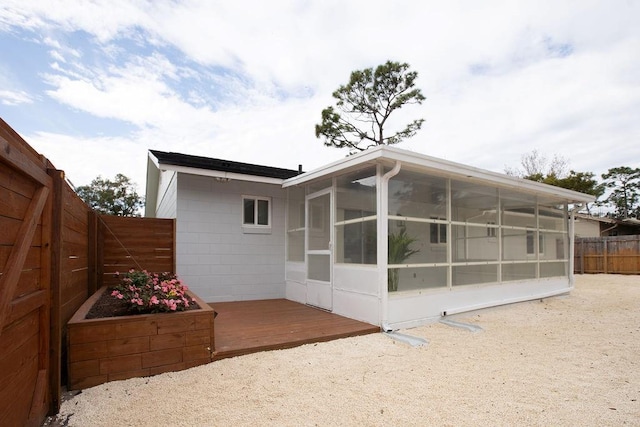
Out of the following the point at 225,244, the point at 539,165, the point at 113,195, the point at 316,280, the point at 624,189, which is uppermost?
the point at 539,165

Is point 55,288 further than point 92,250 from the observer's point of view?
No

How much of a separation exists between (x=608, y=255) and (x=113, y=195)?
2780 cm

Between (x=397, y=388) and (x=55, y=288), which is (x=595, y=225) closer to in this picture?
(x=397, y=388)

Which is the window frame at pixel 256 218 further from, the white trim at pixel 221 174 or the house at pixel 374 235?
the white trim at pixel 221 174

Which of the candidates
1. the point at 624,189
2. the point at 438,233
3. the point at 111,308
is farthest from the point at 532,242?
the point at 624,189

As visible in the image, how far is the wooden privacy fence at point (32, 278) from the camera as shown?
1656 millimetres

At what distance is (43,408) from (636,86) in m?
13.6

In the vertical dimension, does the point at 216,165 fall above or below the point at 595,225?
above

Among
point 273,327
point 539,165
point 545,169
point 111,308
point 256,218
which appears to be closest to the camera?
point 111,308

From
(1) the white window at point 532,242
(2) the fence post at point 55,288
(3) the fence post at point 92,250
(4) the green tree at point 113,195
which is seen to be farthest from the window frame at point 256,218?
(4) the green tree at point 113,195

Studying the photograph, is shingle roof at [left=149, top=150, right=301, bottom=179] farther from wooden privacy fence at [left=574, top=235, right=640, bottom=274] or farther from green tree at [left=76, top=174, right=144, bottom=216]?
green tree at [left=76, top=174, right=144, bottom=216]

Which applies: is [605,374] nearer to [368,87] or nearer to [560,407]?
[560,407]

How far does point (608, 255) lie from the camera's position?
15.0 meters

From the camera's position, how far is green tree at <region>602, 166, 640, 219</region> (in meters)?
31.7
